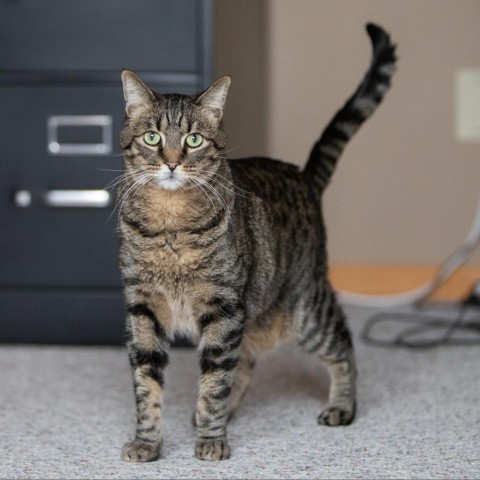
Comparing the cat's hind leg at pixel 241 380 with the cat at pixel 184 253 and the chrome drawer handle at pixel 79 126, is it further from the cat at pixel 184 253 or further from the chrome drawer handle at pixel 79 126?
the chrome drawer handle at pixel 79 126

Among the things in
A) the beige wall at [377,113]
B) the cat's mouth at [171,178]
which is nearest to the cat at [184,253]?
the cat's mouth at [171,178]

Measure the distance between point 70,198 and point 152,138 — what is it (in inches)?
26.0

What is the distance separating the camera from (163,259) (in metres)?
1.35

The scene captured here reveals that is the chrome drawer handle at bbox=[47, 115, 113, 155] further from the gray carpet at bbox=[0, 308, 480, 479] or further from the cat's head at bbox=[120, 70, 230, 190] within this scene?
the cat's head at bbox=[120, 70, 230, 190]

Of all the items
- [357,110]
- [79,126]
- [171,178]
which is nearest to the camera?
[171,178]

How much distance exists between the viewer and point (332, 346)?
159 centimetres

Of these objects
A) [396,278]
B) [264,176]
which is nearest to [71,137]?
[264,176]

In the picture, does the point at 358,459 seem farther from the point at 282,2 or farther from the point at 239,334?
the point at 282,2

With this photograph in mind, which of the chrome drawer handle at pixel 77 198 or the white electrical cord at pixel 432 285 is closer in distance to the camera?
the chrome drawer handle at pixel 77 198

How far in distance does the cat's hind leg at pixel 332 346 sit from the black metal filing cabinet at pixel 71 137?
0.53 m

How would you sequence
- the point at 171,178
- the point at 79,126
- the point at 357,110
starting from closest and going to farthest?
the point at 171,178
the point at 357,110
the point at 79,126

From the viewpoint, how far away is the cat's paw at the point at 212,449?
134cm

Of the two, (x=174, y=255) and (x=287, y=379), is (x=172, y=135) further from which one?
(x=287, y=379)

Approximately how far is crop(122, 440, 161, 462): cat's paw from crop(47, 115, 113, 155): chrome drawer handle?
778 millimetres
